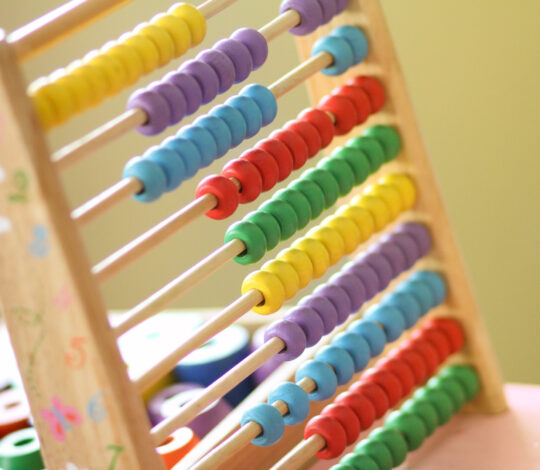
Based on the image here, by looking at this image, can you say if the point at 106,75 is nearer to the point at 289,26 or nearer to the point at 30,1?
the point at 289,26

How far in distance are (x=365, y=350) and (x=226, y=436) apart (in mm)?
165

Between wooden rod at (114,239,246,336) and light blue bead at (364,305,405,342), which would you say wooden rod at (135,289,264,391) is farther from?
light blue bead at (364,305,405,342)

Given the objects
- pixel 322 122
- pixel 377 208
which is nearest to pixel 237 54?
pixel 322 122

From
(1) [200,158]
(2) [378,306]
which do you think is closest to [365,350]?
(2) [378,306]

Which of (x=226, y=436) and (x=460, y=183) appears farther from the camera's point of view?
(x=460, y=183)

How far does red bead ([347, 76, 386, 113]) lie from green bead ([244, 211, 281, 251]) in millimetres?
202

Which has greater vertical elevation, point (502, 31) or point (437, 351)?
point (502, 31)

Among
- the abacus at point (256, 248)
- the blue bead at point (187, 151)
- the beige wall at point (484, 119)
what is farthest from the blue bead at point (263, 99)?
the beige wall at point (484, 119)

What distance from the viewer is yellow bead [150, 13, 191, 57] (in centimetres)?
78

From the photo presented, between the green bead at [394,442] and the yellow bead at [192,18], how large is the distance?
42 centimetres

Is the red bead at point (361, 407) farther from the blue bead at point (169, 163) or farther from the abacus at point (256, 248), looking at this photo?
the blue bead at point (169, 163)

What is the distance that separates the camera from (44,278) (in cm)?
62

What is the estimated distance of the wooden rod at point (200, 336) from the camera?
0.69 meters

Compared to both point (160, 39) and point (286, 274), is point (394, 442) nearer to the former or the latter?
point (286, 274)
